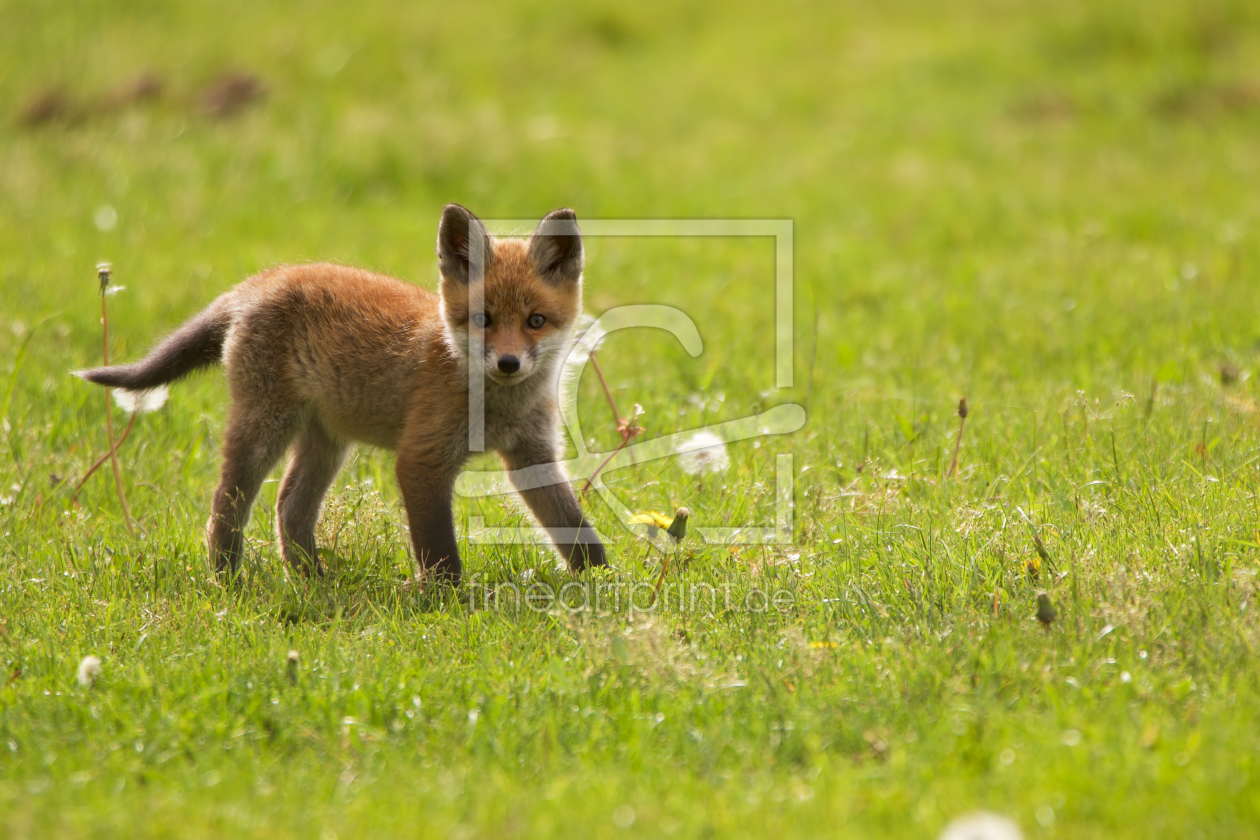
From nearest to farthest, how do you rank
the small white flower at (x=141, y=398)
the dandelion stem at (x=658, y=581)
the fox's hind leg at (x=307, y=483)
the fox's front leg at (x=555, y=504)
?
1. the dandelion stem at (x=658, y=581)
2. the fox's front leg at (x=555, y=504)
3. the fox's hind leg at (x=307, y=483)
4. the small white flower at (x=141, y=398)

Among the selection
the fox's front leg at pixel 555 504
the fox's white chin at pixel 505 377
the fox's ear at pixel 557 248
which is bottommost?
the fox's front leg at pixel 555 504

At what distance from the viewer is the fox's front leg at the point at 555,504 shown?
455 centimetres

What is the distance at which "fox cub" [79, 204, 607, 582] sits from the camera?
4562 millimetres

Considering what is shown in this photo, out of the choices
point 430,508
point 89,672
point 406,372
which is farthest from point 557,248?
point 89,672

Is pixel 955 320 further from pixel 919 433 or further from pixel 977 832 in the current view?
pixel 977 832

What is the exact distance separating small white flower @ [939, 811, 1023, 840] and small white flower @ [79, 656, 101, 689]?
2.53 metres

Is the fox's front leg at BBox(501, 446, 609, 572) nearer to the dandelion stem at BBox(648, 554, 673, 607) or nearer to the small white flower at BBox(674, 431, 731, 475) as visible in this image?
Result: the dandelion stem at BBox(648, 554, 673, 607)

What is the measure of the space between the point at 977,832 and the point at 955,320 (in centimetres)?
549

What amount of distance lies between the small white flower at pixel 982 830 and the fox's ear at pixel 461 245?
2924 millimetres

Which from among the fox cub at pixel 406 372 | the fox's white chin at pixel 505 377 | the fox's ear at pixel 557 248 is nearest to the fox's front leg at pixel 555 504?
the fox cub at pixel 406 372

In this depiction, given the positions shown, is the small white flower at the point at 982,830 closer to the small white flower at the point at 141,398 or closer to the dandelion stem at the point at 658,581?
→ the dandelion stem at the point at 658,581

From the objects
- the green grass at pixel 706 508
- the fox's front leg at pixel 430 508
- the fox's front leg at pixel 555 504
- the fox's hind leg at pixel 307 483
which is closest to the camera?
the green grass at pixel 706 508

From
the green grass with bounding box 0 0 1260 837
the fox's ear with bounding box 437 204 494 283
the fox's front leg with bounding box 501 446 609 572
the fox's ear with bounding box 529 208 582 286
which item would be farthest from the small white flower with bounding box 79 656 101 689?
the fox's ear with bounding box 529 208 582 286

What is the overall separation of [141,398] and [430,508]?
5.43 feet
